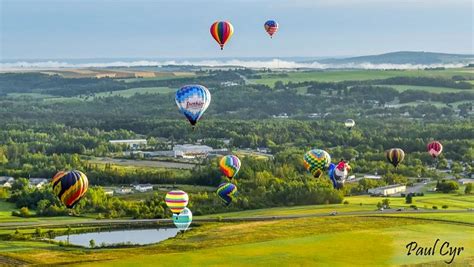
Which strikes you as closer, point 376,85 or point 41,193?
point 41,193

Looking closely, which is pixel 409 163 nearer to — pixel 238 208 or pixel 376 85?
pixel 238 208

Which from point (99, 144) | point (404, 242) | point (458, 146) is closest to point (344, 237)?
point (404, 242)

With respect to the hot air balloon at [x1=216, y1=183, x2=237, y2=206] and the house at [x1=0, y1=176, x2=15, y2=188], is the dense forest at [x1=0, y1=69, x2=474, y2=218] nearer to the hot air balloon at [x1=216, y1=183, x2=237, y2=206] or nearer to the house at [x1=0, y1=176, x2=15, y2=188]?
the hot air balloon at [x1=216, y1=183, x2=237, y2=206]

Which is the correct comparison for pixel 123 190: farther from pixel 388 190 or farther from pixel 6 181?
pixel 388 190

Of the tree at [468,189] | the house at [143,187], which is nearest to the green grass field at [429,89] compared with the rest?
the tree at [468,189]

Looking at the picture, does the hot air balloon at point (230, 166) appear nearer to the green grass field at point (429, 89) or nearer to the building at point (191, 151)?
the building at point (191, 151)

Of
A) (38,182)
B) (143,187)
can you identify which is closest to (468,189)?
(143,187)

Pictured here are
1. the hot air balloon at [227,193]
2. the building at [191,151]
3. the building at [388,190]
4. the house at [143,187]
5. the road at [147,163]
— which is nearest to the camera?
the hot air balloon at [227,193]
